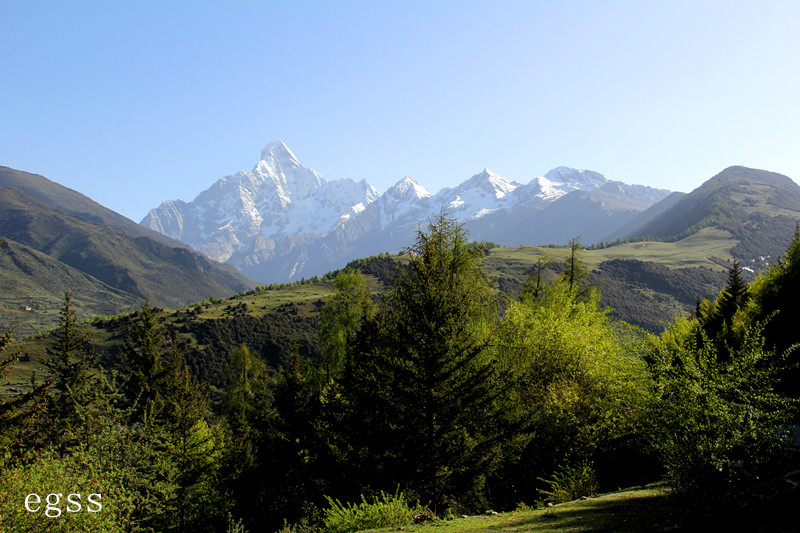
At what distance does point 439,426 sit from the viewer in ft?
56.0

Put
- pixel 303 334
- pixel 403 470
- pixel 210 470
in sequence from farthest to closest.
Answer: pixel 303 334
pixel 210 470
pixel 403 470

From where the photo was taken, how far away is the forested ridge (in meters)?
12.2

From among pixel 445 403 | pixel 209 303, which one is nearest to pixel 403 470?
pixel 445 403

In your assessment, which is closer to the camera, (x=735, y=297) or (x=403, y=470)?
(x=403, y=470)

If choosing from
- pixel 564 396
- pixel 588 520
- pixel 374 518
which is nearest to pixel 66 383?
pixel 374 518

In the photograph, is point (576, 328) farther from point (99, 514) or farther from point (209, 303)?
point (209, 303)

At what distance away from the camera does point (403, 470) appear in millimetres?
17062

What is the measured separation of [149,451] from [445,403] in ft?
51.5

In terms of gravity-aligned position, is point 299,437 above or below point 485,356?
below

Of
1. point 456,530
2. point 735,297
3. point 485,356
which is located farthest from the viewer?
point 735,297

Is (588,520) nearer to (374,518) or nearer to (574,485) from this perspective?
(374,518)

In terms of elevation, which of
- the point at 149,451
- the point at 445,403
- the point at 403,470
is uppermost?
the point at 445,403

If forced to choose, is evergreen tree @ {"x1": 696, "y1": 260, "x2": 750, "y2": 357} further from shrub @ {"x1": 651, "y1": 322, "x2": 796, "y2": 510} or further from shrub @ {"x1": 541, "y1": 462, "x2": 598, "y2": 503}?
shrub @ {"x1": 651, "y1": 322, "x2": 796, "y2": 510}

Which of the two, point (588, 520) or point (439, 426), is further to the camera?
point (439, 426)
